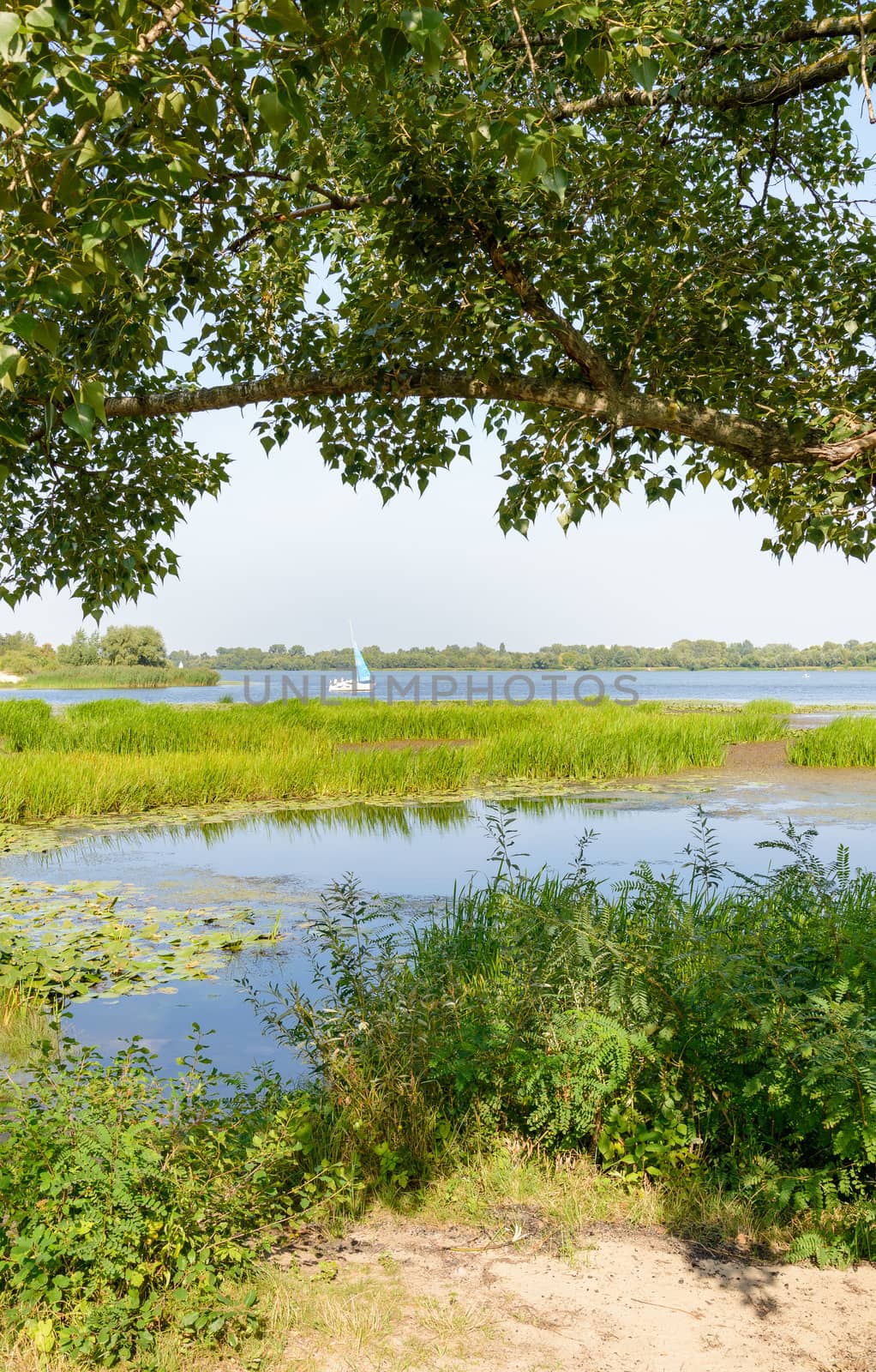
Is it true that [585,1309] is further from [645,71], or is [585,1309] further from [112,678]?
[112,678]

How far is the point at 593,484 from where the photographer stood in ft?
19.3

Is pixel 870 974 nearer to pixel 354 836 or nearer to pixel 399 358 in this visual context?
pixel 399 358

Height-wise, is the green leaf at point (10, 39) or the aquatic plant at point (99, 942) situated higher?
the green leaf at point (10, 39)

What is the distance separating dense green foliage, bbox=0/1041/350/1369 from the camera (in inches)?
102

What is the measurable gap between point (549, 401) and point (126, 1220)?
4.30 m

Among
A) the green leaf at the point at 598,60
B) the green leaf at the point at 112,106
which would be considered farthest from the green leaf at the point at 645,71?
the green leaf at the point at 112,106

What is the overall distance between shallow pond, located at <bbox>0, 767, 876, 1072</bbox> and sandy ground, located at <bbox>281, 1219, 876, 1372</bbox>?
1898 mm

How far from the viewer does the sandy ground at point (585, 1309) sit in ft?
8.59

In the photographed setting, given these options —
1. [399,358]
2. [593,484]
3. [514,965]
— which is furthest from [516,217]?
[514,965]

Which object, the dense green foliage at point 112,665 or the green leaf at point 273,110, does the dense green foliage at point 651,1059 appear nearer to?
the green leaf at point 273,110

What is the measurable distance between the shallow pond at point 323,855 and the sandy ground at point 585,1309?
190 cm

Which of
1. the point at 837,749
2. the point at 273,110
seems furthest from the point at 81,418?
the point at 837,749

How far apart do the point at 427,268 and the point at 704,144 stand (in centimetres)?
278

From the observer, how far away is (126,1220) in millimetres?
2756
